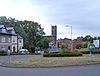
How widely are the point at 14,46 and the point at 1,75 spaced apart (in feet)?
250

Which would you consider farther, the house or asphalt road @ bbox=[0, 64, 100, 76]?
the house

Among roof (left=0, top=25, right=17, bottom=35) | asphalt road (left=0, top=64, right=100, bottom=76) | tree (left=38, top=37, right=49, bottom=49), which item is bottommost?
asphalt road (left=0, top=64, right=100, bottom=76)

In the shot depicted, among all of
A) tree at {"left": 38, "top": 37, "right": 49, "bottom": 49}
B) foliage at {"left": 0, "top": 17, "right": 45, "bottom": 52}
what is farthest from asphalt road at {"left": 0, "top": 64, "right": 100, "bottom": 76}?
tree at {"left": 38, "top": 37, "right": 49, "bottom": 49}

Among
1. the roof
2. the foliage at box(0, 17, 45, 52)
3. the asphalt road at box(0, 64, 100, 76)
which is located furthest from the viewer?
the foliage at box(0, 17, 45, 52)

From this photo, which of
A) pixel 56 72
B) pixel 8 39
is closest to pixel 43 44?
pixel 8 39

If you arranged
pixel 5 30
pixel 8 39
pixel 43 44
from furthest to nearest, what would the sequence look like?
pixel 43 44 → pixel 5 30 → pixel 8 39

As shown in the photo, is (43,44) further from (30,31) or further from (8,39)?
(8,39)

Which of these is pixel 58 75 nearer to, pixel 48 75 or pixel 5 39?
pixel 48 75

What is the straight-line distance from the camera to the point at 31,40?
118938 millimetres

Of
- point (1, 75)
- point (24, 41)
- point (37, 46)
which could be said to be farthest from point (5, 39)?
point (1, 75)

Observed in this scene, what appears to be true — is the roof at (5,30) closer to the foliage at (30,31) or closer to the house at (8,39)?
the house at (8,39)

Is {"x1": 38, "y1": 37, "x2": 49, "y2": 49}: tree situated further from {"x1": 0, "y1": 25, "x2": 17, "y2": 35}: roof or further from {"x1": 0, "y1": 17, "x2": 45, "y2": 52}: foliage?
{"x1": 0, "y1": 25, "x2": 17, "y2": 35}: roof

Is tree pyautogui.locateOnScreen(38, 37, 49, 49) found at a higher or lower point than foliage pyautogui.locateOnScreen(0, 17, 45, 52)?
lower

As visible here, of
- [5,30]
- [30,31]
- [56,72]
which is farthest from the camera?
[30,31]
